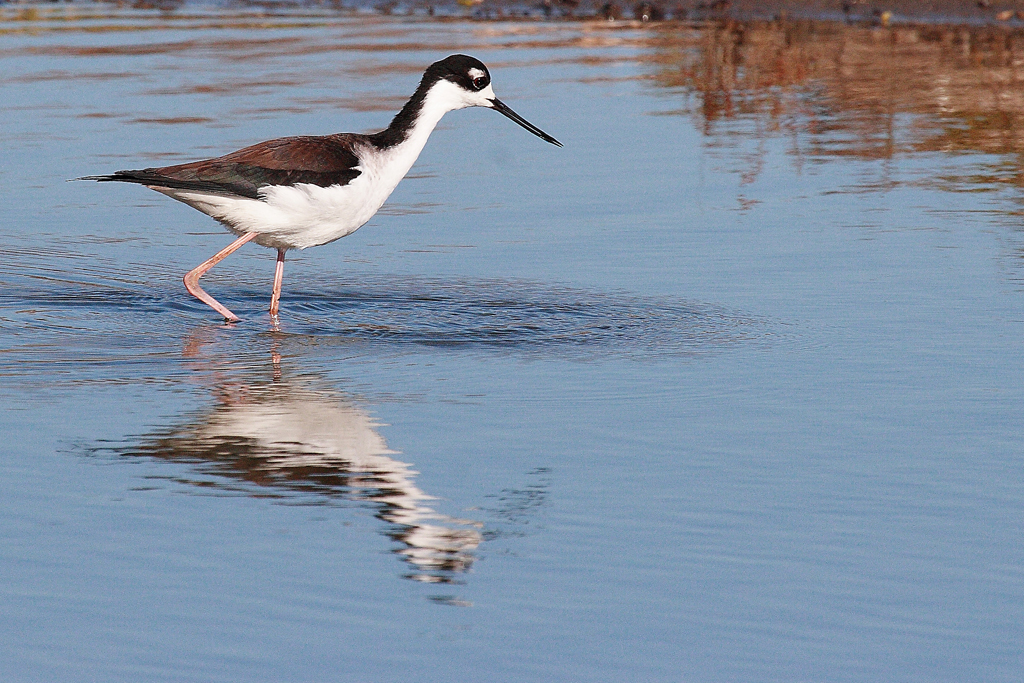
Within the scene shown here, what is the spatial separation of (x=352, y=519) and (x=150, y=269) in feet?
14.9

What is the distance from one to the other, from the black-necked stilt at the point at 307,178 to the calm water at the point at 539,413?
1.48 feet

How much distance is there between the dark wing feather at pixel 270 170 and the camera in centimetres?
797

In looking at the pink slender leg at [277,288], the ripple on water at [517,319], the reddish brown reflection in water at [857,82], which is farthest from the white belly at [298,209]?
the reddish brown reflection in water at [857,82]

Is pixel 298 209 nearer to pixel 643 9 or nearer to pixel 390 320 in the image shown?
pixel 390 320

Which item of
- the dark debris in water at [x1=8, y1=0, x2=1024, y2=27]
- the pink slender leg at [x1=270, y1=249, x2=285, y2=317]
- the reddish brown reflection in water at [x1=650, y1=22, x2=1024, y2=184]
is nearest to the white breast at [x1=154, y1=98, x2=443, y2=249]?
the pink slender leg at [x1=270, y1=249, x2=285, y2=317]

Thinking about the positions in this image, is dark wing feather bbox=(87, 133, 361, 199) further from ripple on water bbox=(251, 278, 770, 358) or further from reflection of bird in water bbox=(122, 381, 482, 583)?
reflection of bird in water bbox=(122, 381, 482, 583)

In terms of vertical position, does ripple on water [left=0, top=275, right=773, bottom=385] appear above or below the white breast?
below

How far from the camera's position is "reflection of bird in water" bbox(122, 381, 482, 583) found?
4875mm

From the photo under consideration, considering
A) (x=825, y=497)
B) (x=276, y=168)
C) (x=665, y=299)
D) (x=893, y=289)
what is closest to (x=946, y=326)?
(x=893, y=289)

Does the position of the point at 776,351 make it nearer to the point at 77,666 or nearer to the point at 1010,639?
the point at 1010,639

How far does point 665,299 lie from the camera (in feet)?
26.8

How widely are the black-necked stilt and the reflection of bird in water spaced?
1.57 m

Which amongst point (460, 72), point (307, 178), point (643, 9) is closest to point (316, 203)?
point (307, 178)

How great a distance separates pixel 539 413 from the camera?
6250 millimetres
